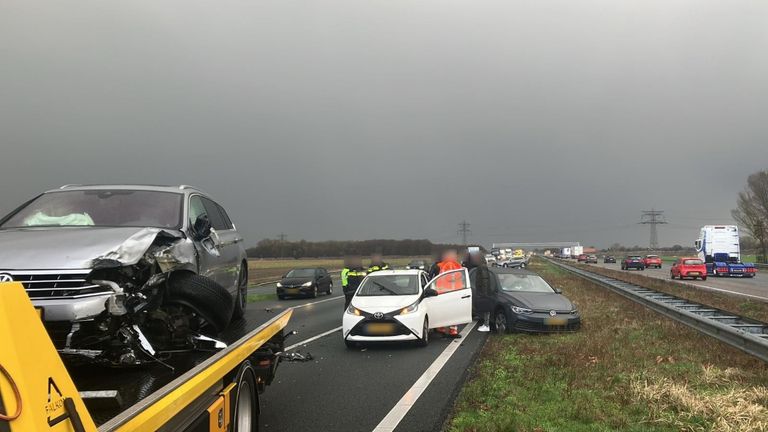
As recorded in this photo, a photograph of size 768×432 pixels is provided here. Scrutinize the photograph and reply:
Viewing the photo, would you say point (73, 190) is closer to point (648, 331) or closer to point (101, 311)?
point (101, 311)

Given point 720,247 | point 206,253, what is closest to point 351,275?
point 206,253

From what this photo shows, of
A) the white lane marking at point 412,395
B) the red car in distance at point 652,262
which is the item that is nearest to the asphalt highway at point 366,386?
the white lane marking at point 412,395

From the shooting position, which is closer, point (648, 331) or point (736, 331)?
point (736, 331)

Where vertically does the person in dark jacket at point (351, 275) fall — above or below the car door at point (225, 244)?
below

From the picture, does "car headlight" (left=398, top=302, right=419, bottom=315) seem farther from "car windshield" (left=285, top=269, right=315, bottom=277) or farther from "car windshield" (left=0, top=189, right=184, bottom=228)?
"car windshield" (left=285, top=269, right=315, bottom=277)

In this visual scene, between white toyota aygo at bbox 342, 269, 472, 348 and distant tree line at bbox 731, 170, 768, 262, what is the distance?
189 ft

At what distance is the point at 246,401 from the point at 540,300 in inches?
323

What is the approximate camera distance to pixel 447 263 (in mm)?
13680

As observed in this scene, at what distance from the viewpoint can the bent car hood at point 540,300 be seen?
1091 cm

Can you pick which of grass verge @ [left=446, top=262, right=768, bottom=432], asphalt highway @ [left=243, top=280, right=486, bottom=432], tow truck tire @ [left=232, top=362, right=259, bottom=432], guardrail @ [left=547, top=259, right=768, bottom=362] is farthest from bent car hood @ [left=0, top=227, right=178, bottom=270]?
guardrail @ [left=547, top=259, right=768, bottom=362]

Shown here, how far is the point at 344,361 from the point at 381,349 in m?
1.35

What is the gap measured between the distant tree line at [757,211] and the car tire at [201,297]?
64.7m

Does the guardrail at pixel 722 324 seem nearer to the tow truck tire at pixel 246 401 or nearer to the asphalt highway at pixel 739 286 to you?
the tow truck tire at pixel 246 401

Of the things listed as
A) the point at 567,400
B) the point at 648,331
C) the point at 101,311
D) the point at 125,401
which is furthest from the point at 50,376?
the point at 648,331
